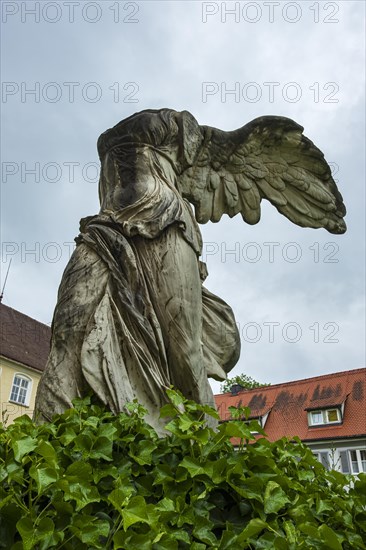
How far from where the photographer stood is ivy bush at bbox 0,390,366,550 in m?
1.21

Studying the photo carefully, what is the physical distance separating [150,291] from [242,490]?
1.47 metres

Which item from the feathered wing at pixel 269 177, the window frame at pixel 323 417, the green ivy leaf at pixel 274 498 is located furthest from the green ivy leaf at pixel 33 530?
the window frame at pixel 323 417

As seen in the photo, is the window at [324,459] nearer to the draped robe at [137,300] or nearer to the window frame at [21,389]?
the draped robe at [137,300]

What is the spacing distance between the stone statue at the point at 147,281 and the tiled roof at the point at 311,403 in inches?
702

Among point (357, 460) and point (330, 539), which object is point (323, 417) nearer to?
point (357, 460)

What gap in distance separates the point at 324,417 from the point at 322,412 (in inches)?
9.7

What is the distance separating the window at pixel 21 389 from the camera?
68.8ft

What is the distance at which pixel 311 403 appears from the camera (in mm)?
22594

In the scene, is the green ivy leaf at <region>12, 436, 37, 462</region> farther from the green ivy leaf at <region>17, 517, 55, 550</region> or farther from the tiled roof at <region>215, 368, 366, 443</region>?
the tiled roof at <region>215, 368, 366, 443</region>

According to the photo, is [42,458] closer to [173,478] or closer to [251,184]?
[173,478]

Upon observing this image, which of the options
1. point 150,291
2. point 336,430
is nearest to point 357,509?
point 150,291

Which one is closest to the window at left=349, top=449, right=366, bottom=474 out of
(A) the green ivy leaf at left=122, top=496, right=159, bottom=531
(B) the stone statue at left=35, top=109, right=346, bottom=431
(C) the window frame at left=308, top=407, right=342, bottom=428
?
(C) the window frame at left=308, top=407, right=342, bottom=428

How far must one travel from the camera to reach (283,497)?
1.45 m

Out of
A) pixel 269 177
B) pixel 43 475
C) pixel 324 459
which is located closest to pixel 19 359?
pixel 269 177
